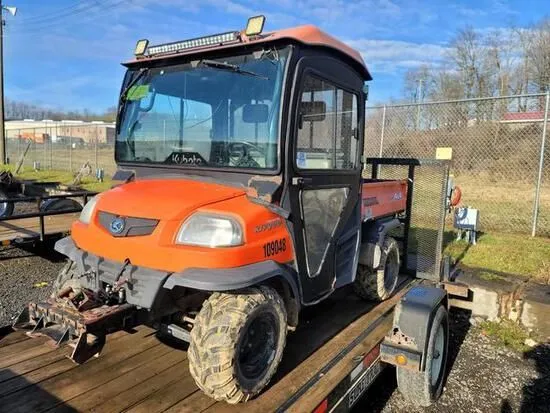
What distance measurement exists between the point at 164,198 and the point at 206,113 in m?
0.72

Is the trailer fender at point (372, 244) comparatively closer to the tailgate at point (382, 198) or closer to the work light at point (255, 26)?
the tailgate at point (382, 198)

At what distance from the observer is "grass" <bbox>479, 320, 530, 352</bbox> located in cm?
471

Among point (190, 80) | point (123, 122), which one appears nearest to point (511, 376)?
point (190, 80)

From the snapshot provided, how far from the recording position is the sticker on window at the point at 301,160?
2928 millimetres

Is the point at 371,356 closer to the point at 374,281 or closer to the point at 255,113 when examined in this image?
the point at 374,281

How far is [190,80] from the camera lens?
123 inches

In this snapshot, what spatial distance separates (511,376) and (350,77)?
3.08 m

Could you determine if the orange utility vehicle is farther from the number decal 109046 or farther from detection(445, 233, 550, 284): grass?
detection(445, 233, 550, 284): grass

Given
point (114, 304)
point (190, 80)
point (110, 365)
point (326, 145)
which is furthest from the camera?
point (326, 145)

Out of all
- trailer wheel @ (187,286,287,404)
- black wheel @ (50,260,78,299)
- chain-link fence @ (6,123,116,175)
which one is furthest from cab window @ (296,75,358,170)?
chain-link fence @ (6,123,116,175)

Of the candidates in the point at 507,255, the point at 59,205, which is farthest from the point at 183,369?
the point at 507,255

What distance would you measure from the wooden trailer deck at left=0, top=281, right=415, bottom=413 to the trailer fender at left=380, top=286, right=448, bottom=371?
0.14 meters

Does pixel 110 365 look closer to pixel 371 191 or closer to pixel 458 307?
pixel 371 191

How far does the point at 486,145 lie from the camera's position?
11914 mm
